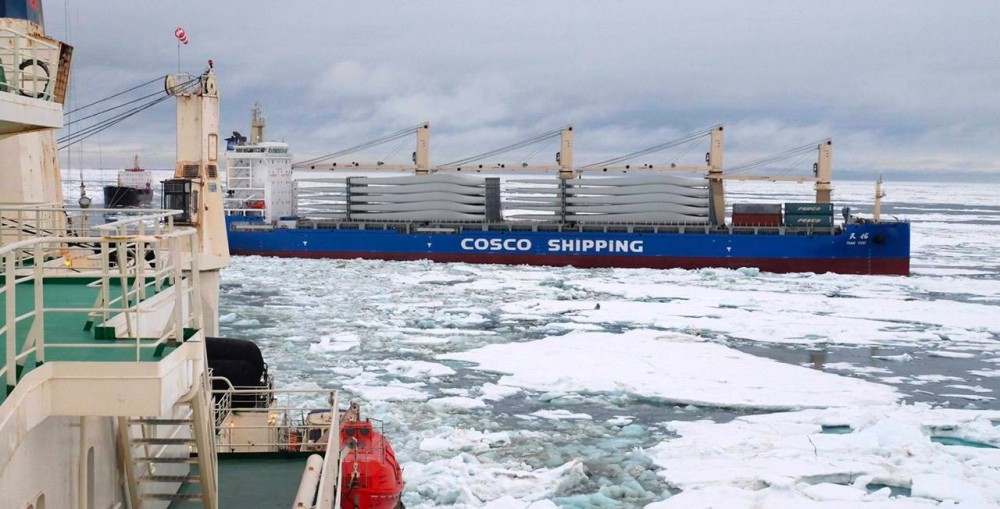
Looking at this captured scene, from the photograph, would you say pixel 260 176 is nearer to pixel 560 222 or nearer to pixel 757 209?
pixel 560 222

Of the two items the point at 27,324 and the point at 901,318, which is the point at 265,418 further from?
the point at 901,318

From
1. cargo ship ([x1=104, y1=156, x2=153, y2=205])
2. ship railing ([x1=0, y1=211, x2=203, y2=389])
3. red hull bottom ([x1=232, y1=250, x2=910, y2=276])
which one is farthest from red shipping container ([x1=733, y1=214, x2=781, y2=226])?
ship railing ([x1=0, y1=211, x2=203, y2=389])

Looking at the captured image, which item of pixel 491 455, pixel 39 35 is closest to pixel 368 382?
pixel 491 455

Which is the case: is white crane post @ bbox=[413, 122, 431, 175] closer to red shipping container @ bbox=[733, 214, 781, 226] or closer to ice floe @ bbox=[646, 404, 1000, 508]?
red shipping container @ bbox=[733, 214, 781, 226]

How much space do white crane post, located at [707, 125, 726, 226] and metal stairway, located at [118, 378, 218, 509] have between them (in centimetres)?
3635

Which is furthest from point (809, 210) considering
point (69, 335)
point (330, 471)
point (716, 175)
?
point (69, 335)

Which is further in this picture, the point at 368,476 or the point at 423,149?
the point at 423,149

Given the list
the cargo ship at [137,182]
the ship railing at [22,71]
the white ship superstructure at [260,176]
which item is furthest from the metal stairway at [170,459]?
the cargo ship at [137,182]

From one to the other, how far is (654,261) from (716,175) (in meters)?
6.27

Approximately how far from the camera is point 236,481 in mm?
6250

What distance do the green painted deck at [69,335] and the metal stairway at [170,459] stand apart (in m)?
Result: 0.45

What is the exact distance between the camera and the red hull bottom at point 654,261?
35.2 meters

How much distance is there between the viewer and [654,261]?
121 feet

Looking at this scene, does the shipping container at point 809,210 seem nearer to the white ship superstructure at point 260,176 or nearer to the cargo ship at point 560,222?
the cargo ship at point 560,222
